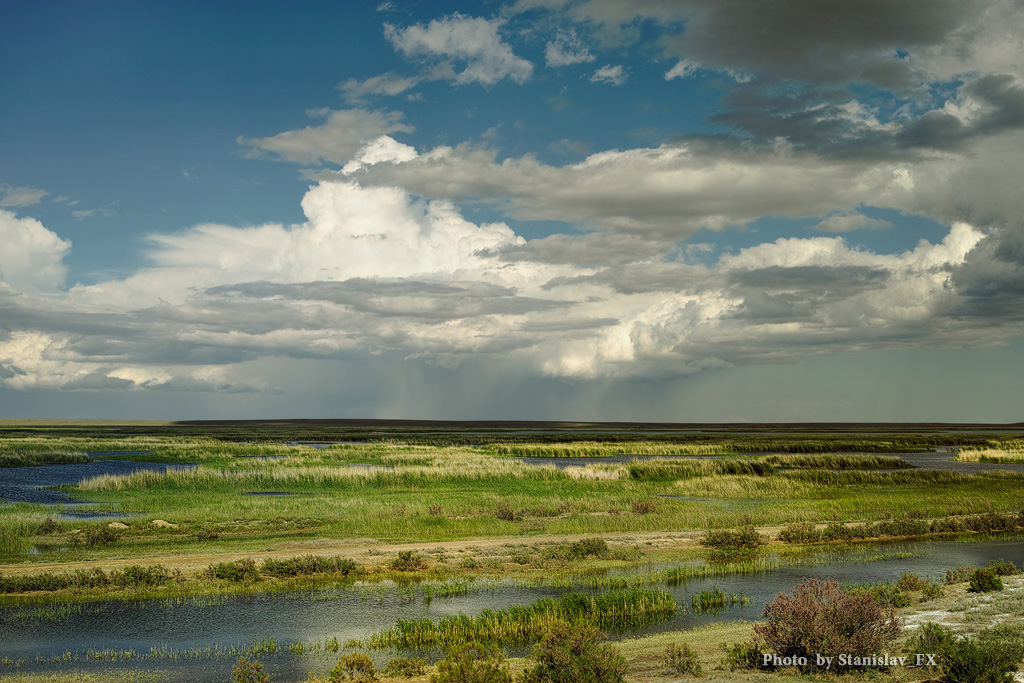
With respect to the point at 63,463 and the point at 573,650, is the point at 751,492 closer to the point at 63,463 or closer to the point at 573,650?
the point at 573,650

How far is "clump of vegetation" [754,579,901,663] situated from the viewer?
12.8 metres

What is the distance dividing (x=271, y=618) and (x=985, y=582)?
66.5 feet

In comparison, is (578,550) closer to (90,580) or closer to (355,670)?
(355,670)

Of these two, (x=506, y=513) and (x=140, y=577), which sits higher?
(x=140, y=577)

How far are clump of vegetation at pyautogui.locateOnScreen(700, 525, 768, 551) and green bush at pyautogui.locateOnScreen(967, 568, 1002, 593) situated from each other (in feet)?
35.3

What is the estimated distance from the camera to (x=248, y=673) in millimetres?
14742

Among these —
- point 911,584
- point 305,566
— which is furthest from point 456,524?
point 911,584

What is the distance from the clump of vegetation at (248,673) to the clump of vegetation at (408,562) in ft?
38.4

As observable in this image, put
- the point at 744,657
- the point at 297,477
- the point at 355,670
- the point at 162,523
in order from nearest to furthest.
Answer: the point at 744,657 → the point at 355,670 → the point at 162,523 → the point at 297,477

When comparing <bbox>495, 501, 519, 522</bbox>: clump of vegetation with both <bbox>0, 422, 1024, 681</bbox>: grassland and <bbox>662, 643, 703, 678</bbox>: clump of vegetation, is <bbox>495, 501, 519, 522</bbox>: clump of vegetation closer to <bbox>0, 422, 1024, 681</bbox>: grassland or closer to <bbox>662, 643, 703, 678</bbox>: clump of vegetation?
<bbox>0, 422, 1024, 681</bbox>: grassland

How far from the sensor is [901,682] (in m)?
11.9

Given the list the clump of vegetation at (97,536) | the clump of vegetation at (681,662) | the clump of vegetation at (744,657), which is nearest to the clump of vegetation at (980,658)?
the clump of vegetation at (744,657)

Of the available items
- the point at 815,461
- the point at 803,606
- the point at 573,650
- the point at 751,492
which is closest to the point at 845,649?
the point at 803,606

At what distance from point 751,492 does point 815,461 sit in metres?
31.6
